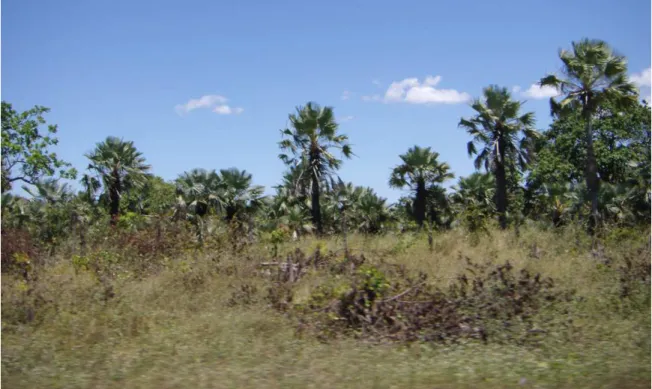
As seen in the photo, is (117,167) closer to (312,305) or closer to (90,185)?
(90,185)

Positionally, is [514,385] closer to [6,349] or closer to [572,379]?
[572,379]

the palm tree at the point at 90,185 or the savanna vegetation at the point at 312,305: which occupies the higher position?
the palm tree at the point at 90,185

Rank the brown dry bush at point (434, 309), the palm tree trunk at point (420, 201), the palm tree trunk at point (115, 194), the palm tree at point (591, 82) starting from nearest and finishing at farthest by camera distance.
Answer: the brown dry bush at point (434, 309)
the palm tree at point (591, 82)
the palm tree trunk at point (115, 194)
the palm tree trunk at point (420, 201)

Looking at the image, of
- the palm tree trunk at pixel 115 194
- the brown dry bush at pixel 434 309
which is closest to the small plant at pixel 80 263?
the brown dry bush at pixel 434 309

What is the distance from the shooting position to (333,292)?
8.55 meters

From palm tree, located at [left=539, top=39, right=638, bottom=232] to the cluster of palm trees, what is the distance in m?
0.04

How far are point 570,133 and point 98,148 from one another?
86.1 ft

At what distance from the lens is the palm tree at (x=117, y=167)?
1078 inches

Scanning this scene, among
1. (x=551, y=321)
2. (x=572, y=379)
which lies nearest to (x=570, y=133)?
(x=551, y=321)

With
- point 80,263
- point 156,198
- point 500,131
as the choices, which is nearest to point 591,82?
point 500,131

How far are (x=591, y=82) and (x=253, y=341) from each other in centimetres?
2015

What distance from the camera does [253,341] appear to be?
6996mm

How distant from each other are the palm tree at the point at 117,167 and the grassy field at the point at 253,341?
16553 mm

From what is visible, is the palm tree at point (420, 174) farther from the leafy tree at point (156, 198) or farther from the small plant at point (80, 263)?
the small plant at point (80, 263)
